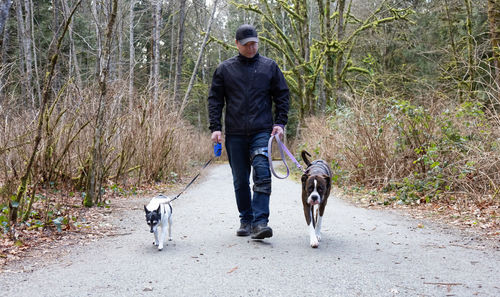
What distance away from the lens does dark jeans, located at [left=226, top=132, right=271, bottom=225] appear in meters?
5.12

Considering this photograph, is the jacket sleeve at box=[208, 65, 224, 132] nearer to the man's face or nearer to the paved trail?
the man's face

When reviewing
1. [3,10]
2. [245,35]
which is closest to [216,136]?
[245,35]

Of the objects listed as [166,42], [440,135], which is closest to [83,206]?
[440,135]

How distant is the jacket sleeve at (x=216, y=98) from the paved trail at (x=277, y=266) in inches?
57.9

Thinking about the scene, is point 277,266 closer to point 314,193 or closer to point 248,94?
point 314,193

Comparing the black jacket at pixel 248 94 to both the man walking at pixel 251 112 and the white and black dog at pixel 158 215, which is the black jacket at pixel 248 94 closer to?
the man walking at pixel 251 112

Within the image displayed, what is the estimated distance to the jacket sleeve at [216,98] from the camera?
5336 millimetres

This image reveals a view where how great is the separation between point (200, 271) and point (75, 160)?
6104 mm

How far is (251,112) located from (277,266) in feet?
6.23

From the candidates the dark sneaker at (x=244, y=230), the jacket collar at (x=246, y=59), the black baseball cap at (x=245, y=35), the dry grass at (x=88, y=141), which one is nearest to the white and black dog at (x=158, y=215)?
the dark sneaker at (x=244, y=230)

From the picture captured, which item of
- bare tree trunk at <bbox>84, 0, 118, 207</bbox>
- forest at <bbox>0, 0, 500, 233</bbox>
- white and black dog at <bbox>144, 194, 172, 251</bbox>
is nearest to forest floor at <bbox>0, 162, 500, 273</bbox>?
forest at <bbox>0, 0, 500, 233</bbox>

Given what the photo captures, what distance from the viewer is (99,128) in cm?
762

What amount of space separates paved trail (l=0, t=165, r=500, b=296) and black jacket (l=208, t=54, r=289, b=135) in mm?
1449

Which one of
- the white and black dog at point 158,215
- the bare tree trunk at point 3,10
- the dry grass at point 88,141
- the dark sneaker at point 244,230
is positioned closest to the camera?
the white and black dog at point 158,215
